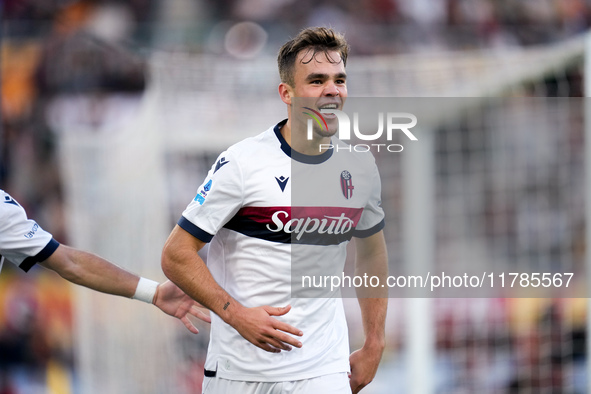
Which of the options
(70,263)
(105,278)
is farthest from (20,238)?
(105,278)

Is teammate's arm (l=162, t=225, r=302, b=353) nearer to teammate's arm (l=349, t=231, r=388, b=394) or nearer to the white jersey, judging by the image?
the white jersey

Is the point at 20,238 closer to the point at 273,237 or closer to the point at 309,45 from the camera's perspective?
the point at 273,237

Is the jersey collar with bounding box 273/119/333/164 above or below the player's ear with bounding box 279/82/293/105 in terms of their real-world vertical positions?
below

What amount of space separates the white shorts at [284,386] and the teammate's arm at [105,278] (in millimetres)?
302

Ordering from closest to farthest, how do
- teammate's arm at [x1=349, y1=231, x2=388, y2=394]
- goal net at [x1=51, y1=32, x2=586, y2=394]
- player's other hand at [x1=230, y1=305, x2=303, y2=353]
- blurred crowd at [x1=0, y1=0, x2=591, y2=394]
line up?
player's other hand at [x1=230, y1=305, x2=303, y2=353] → teammate's arm at [x1=349, y1=231, x2=388, y2=394] → goal net at [x1=51, y1=32, x2=586, y2=394] → blurred crowd at [x1=0, y1=0, x2=591, y2=394]

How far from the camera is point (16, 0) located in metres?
10.6

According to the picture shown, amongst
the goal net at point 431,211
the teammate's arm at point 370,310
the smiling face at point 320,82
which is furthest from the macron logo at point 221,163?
the goal net at point 431,211

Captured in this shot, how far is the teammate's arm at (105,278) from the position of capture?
319 cm

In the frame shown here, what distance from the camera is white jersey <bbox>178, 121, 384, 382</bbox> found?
2.96m

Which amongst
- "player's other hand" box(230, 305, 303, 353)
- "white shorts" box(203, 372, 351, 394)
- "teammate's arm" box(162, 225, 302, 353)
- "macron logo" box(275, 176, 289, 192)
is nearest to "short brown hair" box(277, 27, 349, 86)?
"macron logo" box(275, 176, 289, 192)

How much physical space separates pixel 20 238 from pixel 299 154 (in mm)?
1140

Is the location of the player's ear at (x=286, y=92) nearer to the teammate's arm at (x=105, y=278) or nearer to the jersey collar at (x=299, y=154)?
the jersey collar at (x=299, y=154)

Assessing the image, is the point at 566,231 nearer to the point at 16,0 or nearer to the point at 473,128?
the point at 473,128

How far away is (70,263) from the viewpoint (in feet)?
10.5
